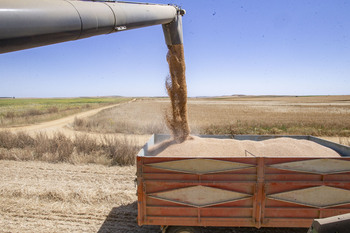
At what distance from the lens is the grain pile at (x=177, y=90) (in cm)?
522

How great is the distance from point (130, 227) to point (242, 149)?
2.54 m

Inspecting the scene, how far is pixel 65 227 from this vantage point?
4590 millimetres

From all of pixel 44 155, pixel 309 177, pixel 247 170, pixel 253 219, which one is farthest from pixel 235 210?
pixel 44 155

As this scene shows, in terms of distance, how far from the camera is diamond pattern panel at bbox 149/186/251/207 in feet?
11.2

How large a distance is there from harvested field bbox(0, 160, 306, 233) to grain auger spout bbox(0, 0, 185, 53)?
11.9ft

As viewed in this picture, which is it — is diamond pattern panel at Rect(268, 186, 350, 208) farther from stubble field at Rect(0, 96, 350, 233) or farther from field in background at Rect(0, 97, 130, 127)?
field in background at Rect(0, 97, 130, 127)

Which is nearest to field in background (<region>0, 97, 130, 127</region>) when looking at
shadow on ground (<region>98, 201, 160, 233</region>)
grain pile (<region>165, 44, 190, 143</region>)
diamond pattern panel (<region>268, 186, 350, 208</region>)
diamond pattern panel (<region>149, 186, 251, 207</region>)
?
shadow on ground (<region>98, 201, 160, 233</region>)

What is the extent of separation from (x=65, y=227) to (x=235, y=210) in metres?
3.17

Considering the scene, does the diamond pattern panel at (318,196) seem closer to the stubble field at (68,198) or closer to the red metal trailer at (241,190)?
the red metal trailer at (241,190)

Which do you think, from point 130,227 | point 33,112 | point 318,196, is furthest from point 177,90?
point 33,112

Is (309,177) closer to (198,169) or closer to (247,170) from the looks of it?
(247,170)

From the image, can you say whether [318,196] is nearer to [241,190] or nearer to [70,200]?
[241,190]

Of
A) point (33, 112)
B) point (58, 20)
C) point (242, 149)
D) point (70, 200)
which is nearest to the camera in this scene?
point (58, 20)

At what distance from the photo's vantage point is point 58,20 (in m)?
1.91
